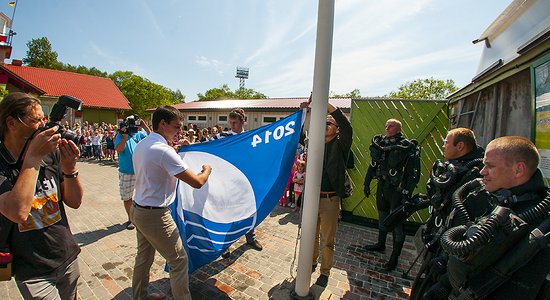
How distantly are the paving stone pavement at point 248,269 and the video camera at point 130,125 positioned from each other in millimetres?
1975

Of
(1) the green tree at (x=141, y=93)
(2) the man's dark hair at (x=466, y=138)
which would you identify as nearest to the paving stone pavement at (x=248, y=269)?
(2) the man's dark hair at (x=466, y=138)

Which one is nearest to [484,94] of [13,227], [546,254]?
[546,254]

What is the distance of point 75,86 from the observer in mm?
29328

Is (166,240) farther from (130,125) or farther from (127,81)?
(127,81)

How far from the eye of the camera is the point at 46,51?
185ft

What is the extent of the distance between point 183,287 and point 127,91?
53.1 m

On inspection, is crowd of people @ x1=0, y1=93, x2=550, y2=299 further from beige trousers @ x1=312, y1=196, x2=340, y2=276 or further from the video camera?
the video camera

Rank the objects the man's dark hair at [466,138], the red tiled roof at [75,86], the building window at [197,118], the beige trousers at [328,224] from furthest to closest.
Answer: the red tiled roof at [75,86] → the building window at [197,118] → the beige trousers at [328,224] → the man's dark hair at [466,138]

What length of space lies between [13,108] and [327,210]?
10.2 ft

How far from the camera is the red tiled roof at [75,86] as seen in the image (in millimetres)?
26875

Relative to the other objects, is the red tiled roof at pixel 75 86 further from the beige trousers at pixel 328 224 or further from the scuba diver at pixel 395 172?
the scuba diver at pixel 395 172

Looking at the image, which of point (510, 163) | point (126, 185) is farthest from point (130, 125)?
point (510, 163)

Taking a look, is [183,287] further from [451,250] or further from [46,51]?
[46,51]

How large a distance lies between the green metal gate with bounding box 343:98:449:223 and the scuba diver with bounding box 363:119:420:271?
154 cm
